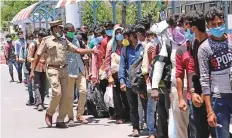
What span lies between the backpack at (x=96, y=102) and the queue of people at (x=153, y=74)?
0.06 feet

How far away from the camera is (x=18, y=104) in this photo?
12.3 metres

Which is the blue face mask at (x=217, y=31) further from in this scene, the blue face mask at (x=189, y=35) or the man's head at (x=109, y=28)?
the man's head at (x=109, y=28)

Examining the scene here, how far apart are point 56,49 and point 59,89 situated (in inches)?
27.4

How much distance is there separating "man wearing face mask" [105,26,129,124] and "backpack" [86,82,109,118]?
0.64 meters

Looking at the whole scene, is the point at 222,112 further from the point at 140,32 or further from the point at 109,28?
the point at 109,28

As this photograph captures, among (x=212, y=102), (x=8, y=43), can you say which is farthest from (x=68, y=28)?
(x=8, y=43)

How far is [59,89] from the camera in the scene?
8500mm

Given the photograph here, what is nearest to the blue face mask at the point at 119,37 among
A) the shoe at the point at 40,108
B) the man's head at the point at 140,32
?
the man's head at the point at 140,32

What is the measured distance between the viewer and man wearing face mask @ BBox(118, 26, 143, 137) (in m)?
7.43

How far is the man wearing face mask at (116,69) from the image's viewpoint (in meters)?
8.38

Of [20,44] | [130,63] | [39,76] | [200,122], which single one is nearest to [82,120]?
[130,63]

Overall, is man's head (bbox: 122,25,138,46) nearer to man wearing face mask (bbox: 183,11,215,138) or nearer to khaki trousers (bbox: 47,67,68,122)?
khaki trousers (bbox: 47,67,68,122)

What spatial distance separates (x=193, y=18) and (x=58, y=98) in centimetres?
437

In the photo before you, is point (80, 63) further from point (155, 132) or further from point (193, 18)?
point (193, 18)
